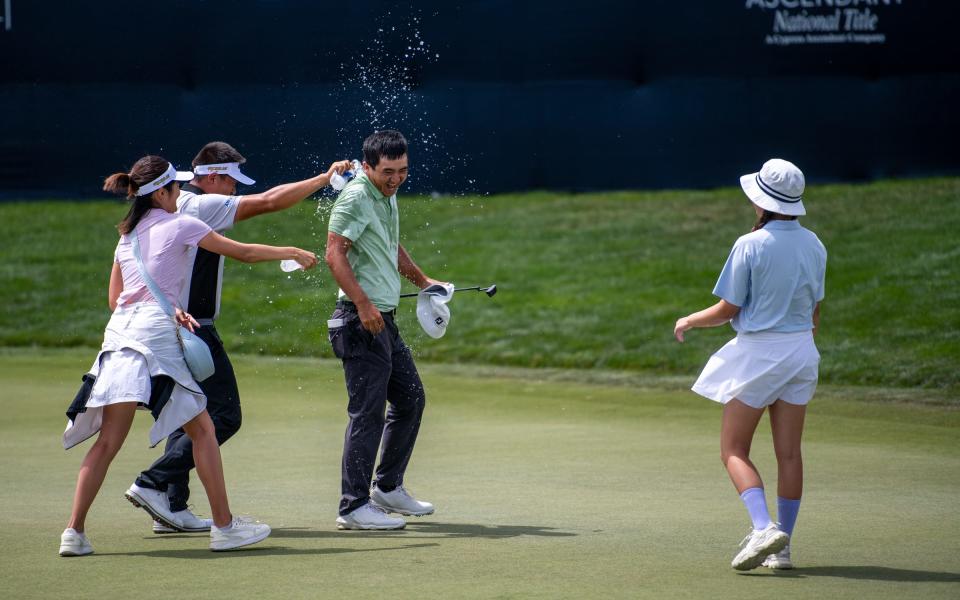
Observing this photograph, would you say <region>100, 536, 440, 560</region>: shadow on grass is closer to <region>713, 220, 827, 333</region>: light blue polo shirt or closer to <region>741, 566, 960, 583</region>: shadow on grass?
<region>741, 566, 960, 583</region>: shadow on grass

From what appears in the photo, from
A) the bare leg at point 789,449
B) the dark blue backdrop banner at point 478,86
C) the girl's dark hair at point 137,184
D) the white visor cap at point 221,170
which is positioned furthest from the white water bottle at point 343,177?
the dark blue backdrop banner at point 478,86

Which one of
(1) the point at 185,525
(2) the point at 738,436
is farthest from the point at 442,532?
(2) the point at 738,436

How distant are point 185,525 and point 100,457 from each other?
0.76 meters

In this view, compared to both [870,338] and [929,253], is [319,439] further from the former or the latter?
[929,253]

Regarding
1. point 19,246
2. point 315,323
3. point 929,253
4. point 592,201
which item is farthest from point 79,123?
point 929,253

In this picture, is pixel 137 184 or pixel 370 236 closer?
pixel 137 184

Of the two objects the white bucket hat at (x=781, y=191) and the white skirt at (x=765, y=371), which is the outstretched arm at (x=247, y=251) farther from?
the white bucket hat at (x=781, y=191)

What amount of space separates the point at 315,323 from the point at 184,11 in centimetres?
372

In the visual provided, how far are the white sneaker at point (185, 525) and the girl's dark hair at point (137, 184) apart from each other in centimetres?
137

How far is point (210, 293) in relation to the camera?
6.53 metres

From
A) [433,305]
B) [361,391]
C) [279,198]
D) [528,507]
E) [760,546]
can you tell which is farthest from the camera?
[528,507]

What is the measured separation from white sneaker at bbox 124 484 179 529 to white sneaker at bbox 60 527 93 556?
21.0 inches

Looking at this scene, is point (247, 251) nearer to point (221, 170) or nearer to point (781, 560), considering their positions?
point (221, 170)

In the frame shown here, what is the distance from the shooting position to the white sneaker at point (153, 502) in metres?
6.28
